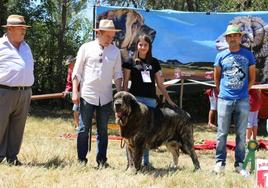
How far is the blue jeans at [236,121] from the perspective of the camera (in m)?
6.53

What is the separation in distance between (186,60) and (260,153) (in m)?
4.35

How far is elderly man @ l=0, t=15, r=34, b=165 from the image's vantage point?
243 inches

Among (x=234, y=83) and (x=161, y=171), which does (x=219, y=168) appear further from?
(x=234, y=83)

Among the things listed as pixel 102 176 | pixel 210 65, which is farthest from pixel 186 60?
pixel 102 176

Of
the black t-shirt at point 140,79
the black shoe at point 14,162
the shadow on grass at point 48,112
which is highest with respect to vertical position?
the black t-shirt at point 140,79

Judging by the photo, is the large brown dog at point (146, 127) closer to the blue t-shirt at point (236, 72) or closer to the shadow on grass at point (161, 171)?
the shadow on grass at point (161, 171)

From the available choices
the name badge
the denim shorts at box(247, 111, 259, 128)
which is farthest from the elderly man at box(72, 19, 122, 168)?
the denim shorts at box(247, 111, 259, 128)

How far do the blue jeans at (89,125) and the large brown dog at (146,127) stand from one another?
1.42 ft

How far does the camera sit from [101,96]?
6.42 meters

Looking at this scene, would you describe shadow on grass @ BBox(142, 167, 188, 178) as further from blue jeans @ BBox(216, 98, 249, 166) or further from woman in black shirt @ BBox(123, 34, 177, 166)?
woman in black shirt @ BBox(123, 34, 177, 166)

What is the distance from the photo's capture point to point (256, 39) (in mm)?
12742

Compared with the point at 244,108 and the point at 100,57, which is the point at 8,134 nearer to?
the point at 100,57

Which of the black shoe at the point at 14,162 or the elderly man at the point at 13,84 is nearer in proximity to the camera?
the elderly man at the point at 13,84

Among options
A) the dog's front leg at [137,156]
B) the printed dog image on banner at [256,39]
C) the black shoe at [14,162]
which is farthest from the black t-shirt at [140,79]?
the printed dog image on banner at [256,39]
